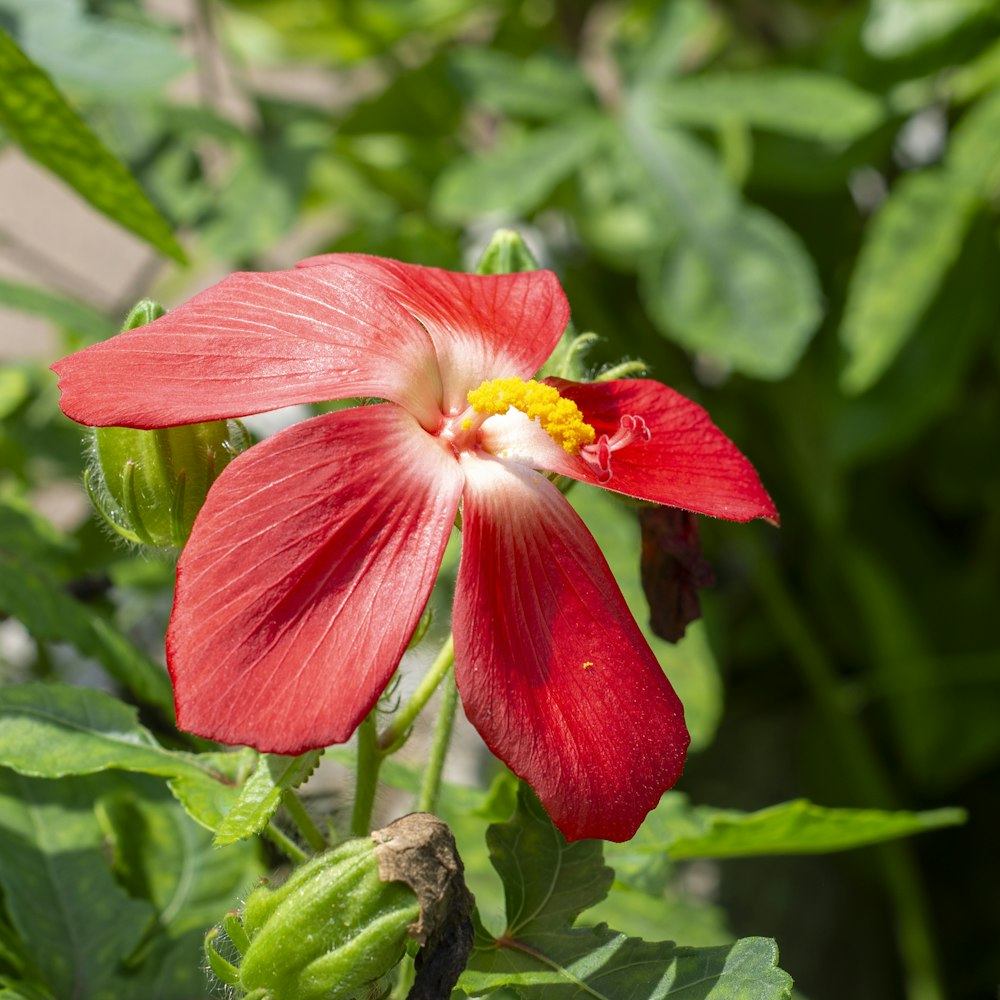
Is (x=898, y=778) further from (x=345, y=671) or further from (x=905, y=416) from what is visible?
(x=345, y=671)

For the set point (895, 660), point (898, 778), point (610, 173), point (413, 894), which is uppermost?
point (610, 173)

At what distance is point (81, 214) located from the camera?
2.13 metres

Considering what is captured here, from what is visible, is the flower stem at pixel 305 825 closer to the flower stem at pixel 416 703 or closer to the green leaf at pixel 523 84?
the flower stem at pixel 416 703

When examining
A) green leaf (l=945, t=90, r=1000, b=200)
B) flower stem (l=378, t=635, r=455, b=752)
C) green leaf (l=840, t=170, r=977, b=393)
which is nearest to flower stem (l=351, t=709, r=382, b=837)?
flower stem (l=378, t=635, r=455, b=752)

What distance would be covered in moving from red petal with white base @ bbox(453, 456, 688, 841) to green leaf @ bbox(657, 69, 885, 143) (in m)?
0.92

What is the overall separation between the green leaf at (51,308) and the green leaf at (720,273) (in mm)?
568

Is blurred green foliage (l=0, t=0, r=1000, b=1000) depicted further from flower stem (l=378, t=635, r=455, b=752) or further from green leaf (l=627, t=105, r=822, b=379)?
flower stem (l=378, t=635, r=455, b=752)

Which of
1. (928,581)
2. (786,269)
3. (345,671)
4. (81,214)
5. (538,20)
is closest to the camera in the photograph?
(345,671)

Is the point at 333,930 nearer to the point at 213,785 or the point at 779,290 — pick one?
the point at 213,785

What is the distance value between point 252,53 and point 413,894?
1685 millimetres

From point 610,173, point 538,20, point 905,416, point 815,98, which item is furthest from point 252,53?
point 905,416

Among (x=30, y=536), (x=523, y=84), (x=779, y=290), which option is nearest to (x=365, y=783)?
(x=30, y=536)

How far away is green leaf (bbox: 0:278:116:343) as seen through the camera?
900 millimetres

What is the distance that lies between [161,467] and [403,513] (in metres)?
0.11
